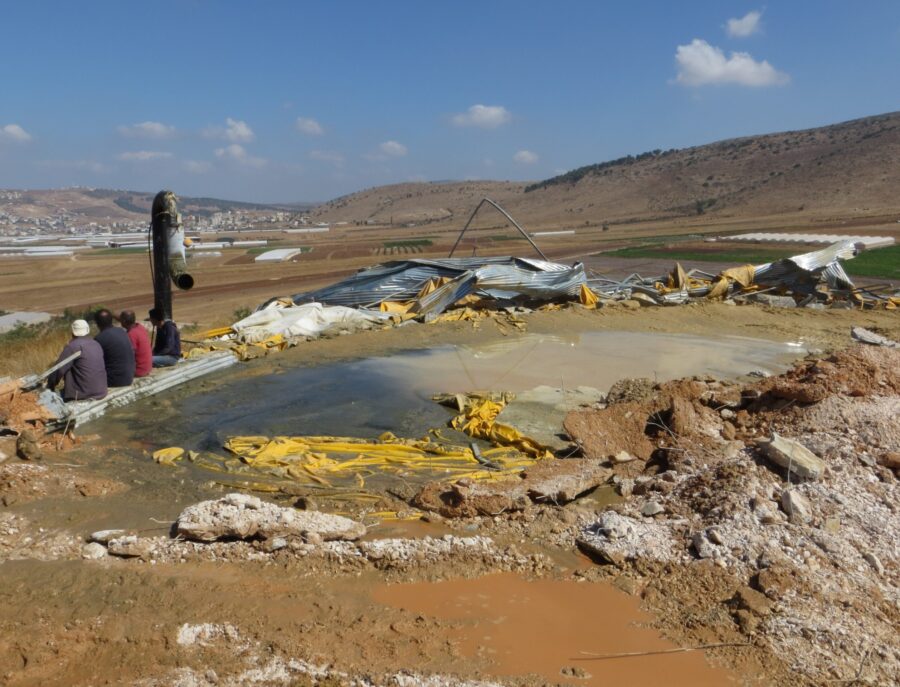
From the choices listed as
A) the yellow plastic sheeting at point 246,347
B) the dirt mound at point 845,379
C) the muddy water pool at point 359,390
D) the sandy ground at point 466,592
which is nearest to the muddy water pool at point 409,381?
the muddy water pool at point 359,390

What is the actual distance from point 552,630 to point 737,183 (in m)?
86.4

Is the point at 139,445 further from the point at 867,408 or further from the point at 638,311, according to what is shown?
the point at 638,311

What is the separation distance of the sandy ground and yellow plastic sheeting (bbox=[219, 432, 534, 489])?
737mm

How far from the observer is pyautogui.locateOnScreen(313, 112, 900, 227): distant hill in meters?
67.8

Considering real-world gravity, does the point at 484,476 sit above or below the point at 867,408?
below

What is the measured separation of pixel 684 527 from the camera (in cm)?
506

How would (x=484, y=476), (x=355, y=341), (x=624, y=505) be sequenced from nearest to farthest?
(x=624, y=505) < (x=484, y=476) < (x=355, y=341)

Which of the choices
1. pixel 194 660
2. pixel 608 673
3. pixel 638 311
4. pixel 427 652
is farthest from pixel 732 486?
pixel 638 311

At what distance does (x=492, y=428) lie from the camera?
707 centimetres

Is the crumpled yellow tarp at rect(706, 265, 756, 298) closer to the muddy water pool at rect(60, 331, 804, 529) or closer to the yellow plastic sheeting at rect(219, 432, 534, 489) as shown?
the muddy water pool at rect(60, 331, 804, 529)

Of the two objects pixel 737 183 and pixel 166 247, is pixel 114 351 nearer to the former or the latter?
pixel 166 247

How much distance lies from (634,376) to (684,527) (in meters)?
4.41

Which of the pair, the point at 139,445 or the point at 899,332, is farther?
the point at 899,332

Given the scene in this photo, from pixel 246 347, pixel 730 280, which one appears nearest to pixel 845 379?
pixel 246 347
